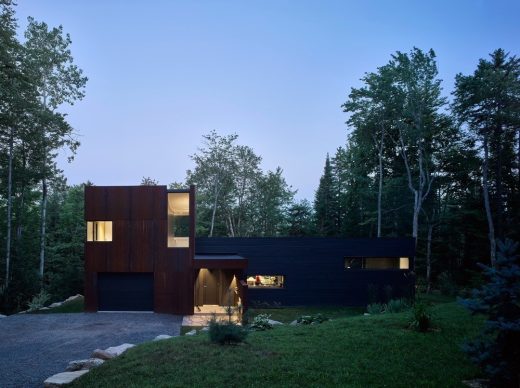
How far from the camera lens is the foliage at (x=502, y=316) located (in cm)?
520

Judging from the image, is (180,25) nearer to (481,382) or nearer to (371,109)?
(371,109)

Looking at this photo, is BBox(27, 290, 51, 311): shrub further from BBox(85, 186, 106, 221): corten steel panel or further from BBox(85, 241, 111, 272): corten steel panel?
BBox(85, 186, 106, 221): corten steel panel

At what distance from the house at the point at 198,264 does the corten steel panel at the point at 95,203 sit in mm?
42

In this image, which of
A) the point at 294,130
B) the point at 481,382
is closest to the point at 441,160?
the point at 481,382

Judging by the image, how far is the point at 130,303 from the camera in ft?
59.6

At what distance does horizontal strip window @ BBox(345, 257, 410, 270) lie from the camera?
21203mm

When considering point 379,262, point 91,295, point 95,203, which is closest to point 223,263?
point 91,295

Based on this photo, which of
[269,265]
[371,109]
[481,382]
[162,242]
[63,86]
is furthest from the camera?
[371,109]

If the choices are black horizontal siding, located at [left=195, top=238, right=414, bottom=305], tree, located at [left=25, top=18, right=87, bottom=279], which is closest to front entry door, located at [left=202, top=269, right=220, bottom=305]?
black horizontal siding, located at [left=195, top=238, right=414, bottom=305]

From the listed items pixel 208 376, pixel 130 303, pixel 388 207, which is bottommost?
pixel 130 303

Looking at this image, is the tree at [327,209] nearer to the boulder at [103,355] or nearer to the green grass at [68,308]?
the green grass at [68,308]

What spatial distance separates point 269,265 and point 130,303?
6.99m

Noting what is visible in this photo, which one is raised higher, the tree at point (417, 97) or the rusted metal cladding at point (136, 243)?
the tree at point (417, 97)

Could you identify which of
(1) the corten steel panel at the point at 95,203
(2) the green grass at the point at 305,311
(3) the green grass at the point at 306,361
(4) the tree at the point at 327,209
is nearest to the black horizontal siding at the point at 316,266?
(2) the green grass at the point at 305,311
